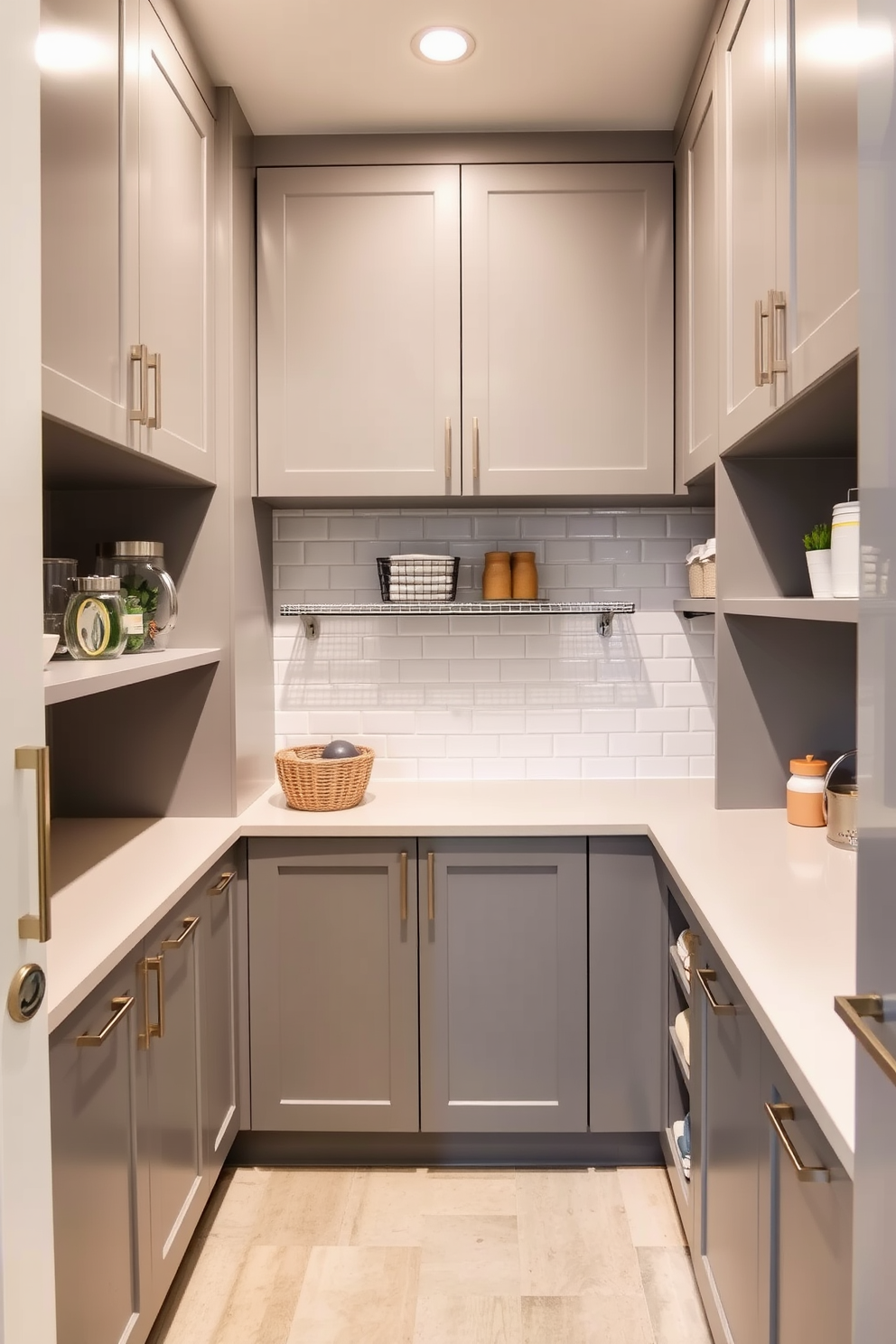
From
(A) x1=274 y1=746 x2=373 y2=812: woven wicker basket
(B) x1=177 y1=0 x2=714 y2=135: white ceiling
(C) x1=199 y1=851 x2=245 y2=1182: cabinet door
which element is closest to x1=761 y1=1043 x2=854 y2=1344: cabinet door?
(C) x1=199 y1=851 x2=245 y2=1182: cabinet door

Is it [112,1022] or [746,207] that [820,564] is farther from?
[112,1022]

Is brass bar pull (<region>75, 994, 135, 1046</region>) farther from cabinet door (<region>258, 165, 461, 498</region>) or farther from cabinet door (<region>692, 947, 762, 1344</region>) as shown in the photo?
cabinet door (<region>258, 165, 461, 498</region>)

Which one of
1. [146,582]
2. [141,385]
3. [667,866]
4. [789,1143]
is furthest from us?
[146,582]

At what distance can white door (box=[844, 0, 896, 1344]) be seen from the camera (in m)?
0.74

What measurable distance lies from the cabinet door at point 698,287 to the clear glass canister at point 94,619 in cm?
129

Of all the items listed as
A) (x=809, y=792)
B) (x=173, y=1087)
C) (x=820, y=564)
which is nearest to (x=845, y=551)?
(x=820, y=564)

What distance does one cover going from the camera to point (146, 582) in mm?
2027

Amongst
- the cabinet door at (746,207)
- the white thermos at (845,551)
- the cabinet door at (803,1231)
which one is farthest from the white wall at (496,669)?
the cabinet door at (803,1231)

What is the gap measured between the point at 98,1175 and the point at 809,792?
1523 millimetres

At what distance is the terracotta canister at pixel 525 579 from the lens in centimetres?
261

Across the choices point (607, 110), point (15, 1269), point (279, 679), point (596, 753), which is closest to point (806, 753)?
point (596, 753)

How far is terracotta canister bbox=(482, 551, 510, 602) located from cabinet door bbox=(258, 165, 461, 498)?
27 cm

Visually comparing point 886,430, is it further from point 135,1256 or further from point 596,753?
point 596,753

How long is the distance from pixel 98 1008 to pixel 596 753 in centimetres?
171
